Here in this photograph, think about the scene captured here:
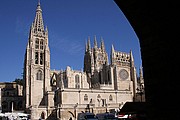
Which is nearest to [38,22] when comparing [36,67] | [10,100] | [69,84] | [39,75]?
[36,67]

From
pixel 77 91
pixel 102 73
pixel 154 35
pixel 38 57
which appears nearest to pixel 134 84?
pixel 102 73

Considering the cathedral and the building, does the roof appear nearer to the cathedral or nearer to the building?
the cathedral

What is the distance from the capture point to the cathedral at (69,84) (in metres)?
55.4

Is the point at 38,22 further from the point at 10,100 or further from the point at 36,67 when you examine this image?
the point at 10,100

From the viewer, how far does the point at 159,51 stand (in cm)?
429

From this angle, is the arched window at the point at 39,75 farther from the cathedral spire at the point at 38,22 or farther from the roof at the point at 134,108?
the roof at the point at 134,108

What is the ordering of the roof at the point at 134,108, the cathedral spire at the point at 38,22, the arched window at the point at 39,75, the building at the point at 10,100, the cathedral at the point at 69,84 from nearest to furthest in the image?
the roof at the point at 134,108
the cathedral at the point at 69,84
the arched window at the point at 39,75
the building at the point at 10,100
the cathedral spire at the point at 38,22

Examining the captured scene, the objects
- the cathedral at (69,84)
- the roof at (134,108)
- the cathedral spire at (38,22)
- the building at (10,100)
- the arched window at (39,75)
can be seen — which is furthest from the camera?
the cathedral spire at (38,22)

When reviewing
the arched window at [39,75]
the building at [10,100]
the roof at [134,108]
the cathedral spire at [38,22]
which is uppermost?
the cathedral spire at [38,22]

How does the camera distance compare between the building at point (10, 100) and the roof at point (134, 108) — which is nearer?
the roof at point (134, 108)

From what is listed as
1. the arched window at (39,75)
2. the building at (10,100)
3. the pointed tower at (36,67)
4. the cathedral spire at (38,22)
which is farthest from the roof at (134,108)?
the cathedral spire at (38,22)

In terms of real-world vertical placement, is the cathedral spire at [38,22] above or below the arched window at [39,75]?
above

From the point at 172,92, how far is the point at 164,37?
3.21 feet

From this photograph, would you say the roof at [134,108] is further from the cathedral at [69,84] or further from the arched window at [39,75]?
the arched window at [39,75]
